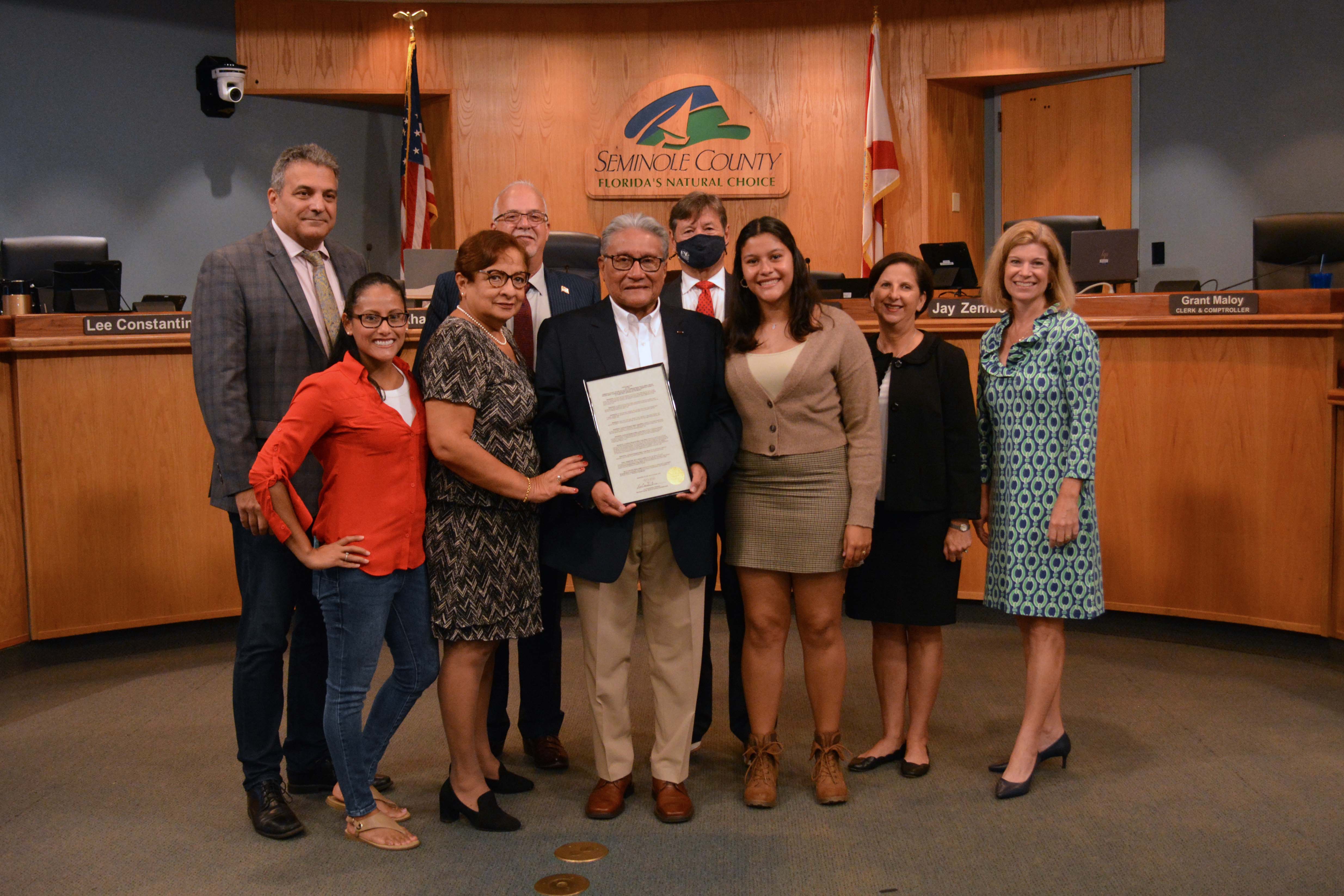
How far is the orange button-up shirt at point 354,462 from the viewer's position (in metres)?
2.21

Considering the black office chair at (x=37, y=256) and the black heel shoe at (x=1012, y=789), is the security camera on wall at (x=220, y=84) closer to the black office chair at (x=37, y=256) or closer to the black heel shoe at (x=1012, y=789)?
the black office chair at (x=37, y=256)

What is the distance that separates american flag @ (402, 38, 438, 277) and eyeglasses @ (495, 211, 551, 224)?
453 centimetres

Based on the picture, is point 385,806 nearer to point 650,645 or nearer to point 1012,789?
point 650,645

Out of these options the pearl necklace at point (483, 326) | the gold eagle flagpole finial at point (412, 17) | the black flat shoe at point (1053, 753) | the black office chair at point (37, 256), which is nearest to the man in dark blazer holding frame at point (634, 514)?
the pearl necklace at point (483, 326)

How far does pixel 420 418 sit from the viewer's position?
2367 millimetres

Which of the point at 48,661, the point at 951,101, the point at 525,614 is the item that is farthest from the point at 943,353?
the point at 951,101

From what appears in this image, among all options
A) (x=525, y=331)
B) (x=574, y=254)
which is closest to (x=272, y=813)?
(x=525, y=331)

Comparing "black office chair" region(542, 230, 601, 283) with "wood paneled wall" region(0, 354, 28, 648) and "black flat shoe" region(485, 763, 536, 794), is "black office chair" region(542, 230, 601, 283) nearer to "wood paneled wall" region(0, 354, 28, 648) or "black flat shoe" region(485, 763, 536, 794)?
"wood paneled wall" region(0, 354, 28, 648)

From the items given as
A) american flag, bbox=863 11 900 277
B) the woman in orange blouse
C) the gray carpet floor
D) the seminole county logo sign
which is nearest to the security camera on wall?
the seminole county logo sign

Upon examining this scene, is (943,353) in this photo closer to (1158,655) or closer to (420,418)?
(420,418)

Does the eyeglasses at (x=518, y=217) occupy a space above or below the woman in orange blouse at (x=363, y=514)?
above

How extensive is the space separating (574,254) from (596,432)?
7.03 ft

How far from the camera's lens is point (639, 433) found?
237cm

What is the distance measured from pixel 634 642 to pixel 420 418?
2.01 m
